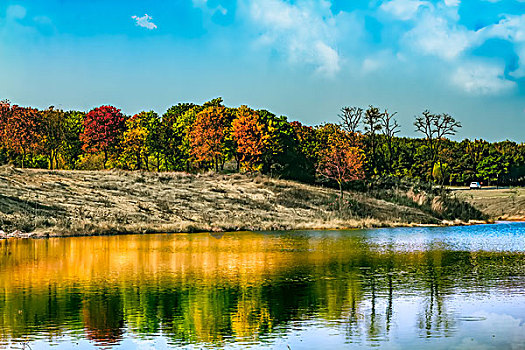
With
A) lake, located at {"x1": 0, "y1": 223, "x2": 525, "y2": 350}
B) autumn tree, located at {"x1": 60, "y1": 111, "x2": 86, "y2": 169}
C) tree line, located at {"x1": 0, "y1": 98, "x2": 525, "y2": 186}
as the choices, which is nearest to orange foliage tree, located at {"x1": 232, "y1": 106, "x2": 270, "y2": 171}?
tree line, located at {"x1": 0, "y1": 98, "x2": 525, "y2": 186}

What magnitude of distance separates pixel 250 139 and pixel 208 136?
284 inches

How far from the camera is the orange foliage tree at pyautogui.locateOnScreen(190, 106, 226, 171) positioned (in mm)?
111000

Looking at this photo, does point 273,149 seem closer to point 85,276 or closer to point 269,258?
point 269,258

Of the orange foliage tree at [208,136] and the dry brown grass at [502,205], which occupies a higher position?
the orange foliage tree at [208,136]

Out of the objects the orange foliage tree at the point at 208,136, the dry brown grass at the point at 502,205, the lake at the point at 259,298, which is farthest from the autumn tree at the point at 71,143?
the lake at the point at 259,298

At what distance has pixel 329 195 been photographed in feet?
307

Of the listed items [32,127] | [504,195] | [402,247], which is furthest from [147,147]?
[402,247]

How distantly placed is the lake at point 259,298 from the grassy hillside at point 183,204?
62.4 ft

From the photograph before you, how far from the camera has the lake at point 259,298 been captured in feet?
55.4

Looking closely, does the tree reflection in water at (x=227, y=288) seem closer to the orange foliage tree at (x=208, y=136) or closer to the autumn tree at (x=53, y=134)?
the orange foliage tree at (x=208, y=136)

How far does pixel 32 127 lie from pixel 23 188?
45331 millimetres

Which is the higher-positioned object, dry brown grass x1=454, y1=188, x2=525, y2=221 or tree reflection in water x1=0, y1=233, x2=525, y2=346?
dry brown grass x1=454, y1=188, x2=525, y2=221

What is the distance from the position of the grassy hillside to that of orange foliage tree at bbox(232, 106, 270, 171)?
13.6 meters

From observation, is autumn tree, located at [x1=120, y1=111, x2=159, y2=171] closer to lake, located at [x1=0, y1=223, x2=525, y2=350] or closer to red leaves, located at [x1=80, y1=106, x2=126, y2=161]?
red leaves, located at [x1=80, y1=106, x2=126, y2=161]
